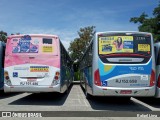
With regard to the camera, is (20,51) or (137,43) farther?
(20,51)

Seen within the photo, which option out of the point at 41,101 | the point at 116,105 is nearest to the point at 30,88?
the point at 41,101

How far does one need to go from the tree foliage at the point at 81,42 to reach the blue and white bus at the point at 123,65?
40.4 metres

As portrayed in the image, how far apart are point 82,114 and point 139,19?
39487 mm

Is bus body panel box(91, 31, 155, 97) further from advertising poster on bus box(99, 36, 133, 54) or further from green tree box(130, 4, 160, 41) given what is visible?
green tree box(130, 4, 160, 41)

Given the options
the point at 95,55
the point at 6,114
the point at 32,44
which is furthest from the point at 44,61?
the point at 6,114

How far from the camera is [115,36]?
12102mm

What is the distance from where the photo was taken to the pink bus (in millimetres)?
12688

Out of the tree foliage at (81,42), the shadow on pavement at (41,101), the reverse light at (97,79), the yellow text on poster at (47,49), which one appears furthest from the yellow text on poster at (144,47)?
the tree foliage at (81,42)

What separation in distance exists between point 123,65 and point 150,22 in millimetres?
35242

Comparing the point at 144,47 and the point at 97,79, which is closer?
the point at 97,79

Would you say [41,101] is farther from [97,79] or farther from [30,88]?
[97,79]

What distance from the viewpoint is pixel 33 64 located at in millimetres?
12867

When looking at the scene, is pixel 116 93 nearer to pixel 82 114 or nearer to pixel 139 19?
pixel 82 114

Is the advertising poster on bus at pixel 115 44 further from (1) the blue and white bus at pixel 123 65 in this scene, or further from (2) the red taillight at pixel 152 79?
(2) the red taillight at pixel 152 79
